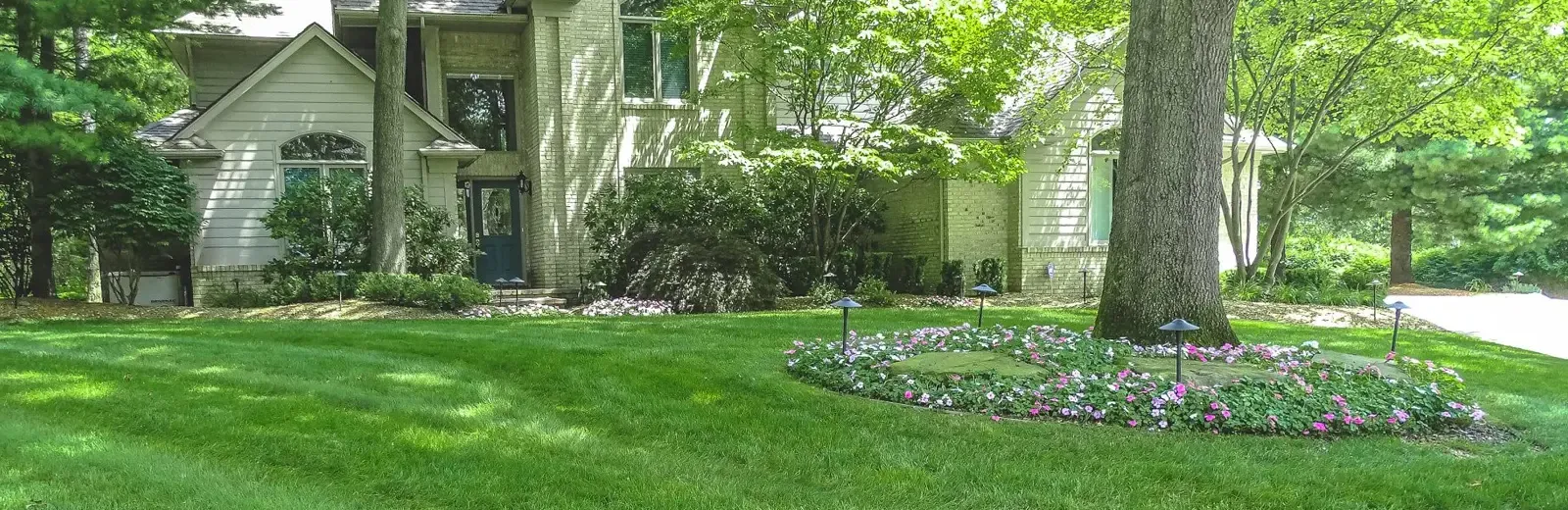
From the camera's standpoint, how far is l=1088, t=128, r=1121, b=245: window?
16438 mm

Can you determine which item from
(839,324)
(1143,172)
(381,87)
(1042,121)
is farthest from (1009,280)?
(381,87)

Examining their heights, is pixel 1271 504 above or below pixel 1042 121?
below

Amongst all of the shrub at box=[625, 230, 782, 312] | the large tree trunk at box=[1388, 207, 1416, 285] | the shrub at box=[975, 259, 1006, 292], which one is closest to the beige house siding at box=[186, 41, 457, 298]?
the shrub at box=[625, 230, 782, 312]

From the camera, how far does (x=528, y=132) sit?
645 inches

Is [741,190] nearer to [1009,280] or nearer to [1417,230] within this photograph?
[1009,280]

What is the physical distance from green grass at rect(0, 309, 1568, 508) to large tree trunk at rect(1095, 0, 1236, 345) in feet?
6.81

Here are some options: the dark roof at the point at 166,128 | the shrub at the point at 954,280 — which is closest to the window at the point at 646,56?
the shrub at the point at 954,280

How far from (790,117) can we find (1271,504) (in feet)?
44.2

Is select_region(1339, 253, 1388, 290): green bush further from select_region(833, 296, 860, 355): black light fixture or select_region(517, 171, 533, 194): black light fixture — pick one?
select_region(517, 171, 533, 194): black light fixture

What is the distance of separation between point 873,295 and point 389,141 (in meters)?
7.31

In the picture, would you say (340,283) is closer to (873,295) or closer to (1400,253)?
(873,295)

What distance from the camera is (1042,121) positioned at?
1533 centimetres

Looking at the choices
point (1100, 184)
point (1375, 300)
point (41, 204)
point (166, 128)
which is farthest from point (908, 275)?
point (41, 204)

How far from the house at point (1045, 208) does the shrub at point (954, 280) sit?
1.84 ft
